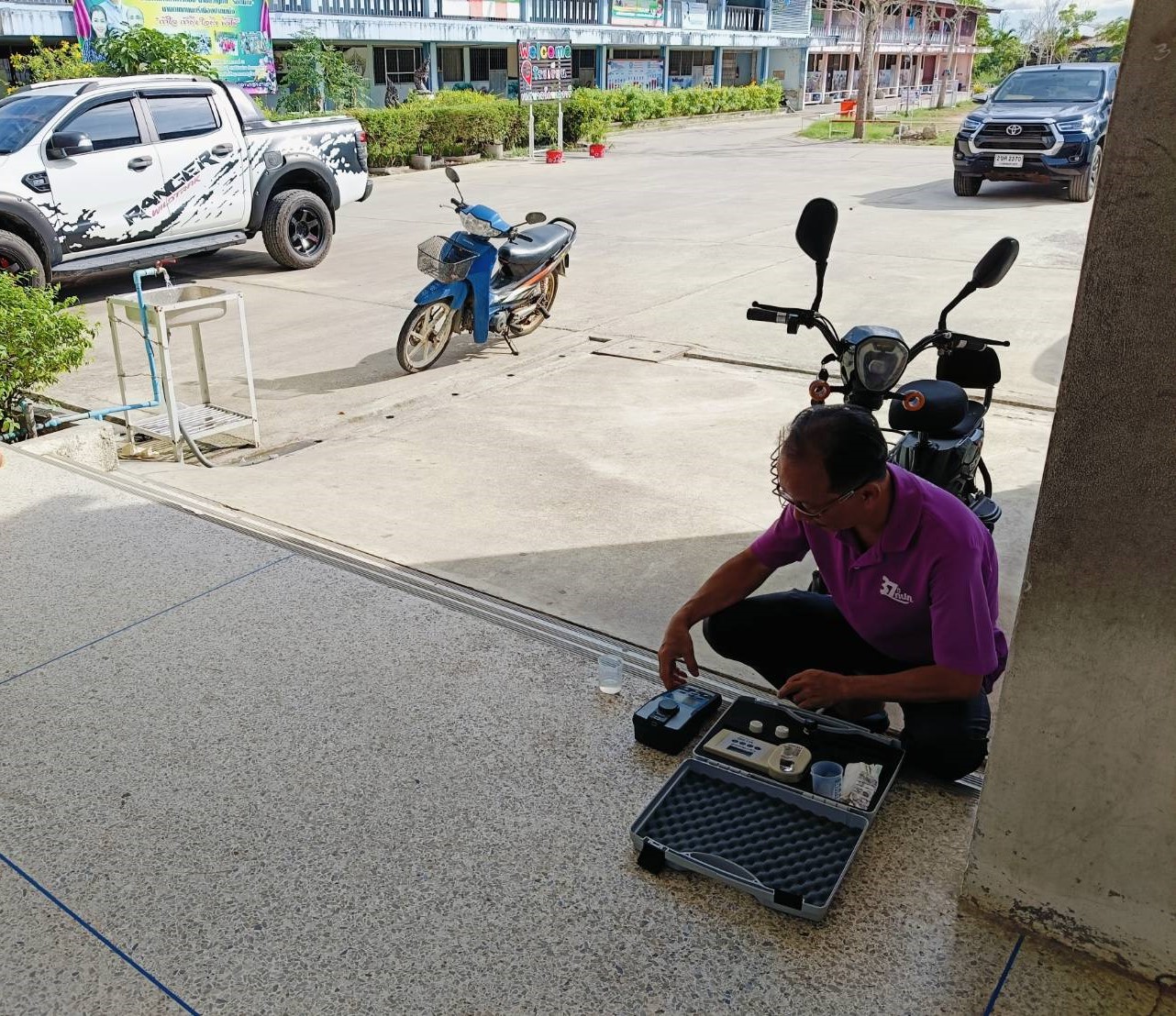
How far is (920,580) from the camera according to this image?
2666mm

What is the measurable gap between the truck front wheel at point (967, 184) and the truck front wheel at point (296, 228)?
9.27 meters

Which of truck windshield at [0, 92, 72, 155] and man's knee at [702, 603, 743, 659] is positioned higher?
truck windshield at [0, 92, 72, 155]

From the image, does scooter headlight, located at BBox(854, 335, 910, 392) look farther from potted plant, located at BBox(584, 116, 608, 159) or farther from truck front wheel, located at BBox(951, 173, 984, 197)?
potted plant, located at BBox(584, 116, 608, 159)

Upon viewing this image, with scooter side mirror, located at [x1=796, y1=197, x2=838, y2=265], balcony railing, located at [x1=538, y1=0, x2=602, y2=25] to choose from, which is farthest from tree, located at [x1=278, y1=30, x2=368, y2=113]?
scooter side mirror, located at [x1=796, y1=197, x2=838, y2=265]

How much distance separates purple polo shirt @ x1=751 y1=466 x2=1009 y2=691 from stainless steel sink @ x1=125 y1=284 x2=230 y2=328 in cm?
434

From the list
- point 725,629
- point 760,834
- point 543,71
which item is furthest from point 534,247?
point 543,71

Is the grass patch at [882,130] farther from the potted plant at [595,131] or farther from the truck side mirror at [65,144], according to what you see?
the truck side mirror at [65,144]

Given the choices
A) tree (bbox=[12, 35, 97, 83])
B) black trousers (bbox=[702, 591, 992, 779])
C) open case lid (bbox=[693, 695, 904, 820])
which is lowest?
open case lid (bbox=[693, 695, 904, 820])

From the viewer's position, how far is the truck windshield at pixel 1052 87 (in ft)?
52.0

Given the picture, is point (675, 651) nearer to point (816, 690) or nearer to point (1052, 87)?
point (816, 690)

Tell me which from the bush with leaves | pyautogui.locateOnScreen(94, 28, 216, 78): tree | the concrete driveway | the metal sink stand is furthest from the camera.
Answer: pyautogui.locateOnScreen(94, 28, 216, 78): tree

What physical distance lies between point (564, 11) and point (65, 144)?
88.8ft

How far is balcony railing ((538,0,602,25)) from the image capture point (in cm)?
3228

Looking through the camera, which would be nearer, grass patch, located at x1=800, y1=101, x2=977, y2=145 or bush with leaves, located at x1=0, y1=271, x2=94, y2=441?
bush with leaves, located at x1=0, y1=271, x2=94, y2=441
